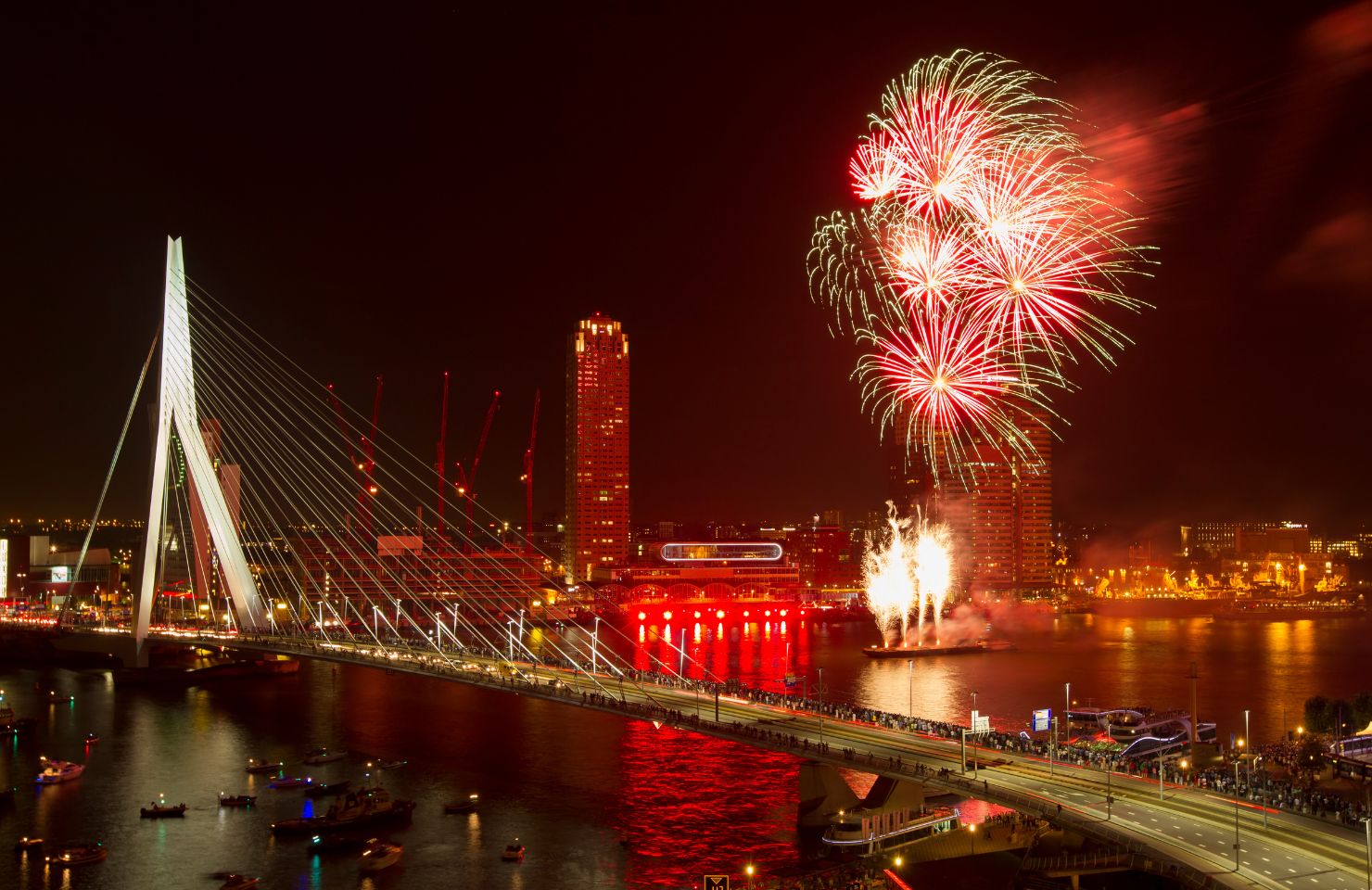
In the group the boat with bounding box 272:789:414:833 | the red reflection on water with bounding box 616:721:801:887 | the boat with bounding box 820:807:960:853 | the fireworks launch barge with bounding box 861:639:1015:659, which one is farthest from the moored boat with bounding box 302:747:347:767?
the fireworks launch barge with bounding box 861:639:1015:659

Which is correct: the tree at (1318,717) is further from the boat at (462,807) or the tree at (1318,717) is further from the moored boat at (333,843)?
the moored boat at (333,843)

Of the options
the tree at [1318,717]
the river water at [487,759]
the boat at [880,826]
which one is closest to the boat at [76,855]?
the river water at [487,759]

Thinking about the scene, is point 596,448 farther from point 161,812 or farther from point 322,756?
point 161,812

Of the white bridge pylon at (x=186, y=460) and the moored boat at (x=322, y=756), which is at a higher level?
the white bridge pylon at (x=186, y=460)

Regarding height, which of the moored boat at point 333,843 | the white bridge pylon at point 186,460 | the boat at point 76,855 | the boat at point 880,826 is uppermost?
the white bridge pylon at point 186,460

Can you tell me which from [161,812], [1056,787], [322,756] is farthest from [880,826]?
[322,756]

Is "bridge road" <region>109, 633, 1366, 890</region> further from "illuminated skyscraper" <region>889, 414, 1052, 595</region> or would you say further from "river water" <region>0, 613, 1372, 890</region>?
"illuminated skyscraper" <region>889, 414, 1052, 595</region>
